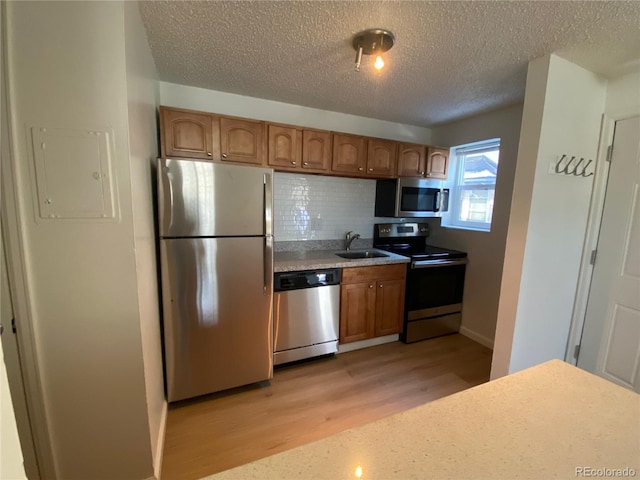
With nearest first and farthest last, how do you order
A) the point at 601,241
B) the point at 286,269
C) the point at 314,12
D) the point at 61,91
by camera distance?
the point at 61,91
the point at 314,12
the point at 601,241
the point at 286,269

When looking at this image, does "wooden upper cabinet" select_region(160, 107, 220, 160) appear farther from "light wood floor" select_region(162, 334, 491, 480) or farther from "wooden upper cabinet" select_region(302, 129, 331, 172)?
"light wood floor" select_region(162, 334, 491, 480)

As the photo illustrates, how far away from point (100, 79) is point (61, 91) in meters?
0.15

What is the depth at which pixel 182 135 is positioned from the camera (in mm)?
2150

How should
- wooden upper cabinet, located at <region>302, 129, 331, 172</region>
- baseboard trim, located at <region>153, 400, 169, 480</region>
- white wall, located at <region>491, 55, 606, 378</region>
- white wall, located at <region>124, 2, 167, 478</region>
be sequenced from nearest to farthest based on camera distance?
white wall, located at <region>124, 2, 167, 478</region> < baseboard trim, located at <region>153, 400, 169, 480</region> < white wall, located at <region>491, 55, 606, 378</region> < wooden upper cabinet, located at <region>302, 129, 331, 172</region>

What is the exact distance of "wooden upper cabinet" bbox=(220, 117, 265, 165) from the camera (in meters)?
2.28

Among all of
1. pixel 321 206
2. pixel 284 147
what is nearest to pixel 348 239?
pixel 321 206

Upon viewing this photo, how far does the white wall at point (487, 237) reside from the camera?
2.74 m

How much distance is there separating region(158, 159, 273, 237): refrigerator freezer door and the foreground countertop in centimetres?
154

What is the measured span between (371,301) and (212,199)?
1.77 m

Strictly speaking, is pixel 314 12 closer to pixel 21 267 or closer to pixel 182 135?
pixel 182 135

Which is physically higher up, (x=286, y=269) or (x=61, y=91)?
(x=61, y=91)

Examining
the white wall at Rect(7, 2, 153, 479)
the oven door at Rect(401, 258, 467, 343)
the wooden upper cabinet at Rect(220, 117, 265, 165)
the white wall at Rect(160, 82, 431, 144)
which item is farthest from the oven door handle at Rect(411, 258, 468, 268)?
the white wall at Rect(7, 2, 153, 479)

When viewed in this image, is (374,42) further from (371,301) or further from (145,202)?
(371,301)

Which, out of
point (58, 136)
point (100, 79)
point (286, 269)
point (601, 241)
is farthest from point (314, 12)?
point (601, 241)
